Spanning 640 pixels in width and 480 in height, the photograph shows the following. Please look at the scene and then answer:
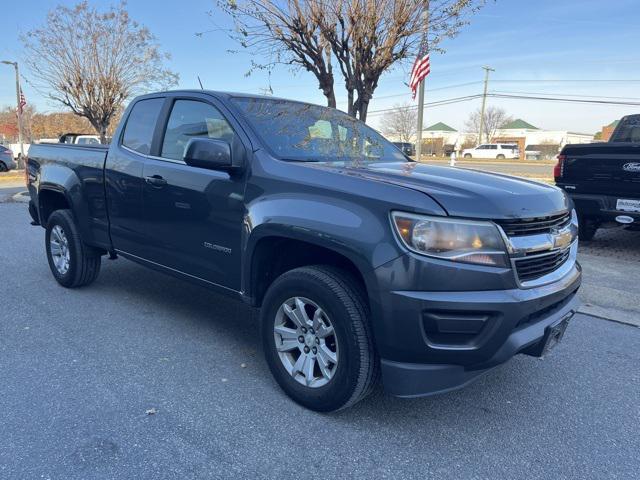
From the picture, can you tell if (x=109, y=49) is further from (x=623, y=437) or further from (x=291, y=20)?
(x=623, y=437)

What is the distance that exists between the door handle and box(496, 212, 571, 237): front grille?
2.41 m

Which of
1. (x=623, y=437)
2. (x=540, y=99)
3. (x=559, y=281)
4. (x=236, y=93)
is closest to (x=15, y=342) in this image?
(x=236, y=93)

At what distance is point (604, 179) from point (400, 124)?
69.7m

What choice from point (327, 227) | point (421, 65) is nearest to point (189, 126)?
point (327, 227)

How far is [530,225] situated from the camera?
8.48ft

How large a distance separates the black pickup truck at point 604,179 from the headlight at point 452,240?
186 inches

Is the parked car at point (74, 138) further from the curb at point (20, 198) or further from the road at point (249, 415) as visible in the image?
the road at point (249, 415)

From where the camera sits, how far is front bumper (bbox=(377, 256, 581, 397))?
7.70 feet

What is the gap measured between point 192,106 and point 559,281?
110 inches

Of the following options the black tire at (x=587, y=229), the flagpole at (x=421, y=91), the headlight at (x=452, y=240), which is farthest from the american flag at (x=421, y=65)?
the headlight at (x=452, y=240)

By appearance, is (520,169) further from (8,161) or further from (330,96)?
(8,161)

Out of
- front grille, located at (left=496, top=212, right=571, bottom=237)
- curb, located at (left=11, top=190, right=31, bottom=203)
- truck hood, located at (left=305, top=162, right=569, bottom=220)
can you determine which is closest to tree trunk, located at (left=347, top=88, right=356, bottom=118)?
Result: truck hood, located at (left=305, top=162, right=569, bottom=220)

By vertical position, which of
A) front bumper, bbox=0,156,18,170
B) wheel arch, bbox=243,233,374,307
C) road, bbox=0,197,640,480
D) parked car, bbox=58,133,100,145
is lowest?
road, bbox=0,197,640,480

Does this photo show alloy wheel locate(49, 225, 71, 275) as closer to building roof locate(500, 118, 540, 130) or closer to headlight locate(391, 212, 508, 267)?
headlight locate(391, 212, 508, 267)
